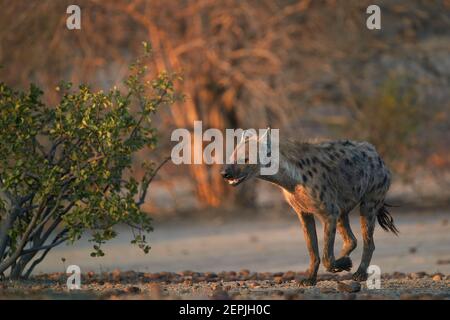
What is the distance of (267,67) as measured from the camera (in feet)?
68.1

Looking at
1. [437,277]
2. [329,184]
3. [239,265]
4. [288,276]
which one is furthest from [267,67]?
[329,184]

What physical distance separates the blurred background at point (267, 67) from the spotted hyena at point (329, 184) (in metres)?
9.10

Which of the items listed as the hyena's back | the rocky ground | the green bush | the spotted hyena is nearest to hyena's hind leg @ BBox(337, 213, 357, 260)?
the spotted hyena

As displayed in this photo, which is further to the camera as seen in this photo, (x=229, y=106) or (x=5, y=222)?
(x=229, y=106)

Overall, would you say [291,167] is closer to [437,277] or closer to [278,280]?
[278,280]

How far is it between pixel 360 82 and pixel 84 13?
595 cm

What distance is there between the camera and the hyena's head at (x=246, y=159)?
10.1 metres

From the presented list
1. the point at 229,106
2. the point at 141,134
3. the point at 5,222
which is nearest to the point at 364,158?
the point at 141,134

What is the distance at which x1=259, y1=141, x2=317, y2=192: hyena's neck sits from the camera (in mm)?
10266

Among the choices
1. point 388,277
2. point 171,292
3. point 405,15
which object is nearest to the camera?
point 171,292

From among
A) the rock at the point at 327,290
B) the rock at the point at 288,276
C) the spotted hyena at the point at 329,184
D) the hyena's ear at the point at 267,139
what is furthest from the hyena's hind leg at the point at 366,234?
the hyena's ear at the point at 267,139

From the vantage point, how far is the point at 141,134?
37.0 ft

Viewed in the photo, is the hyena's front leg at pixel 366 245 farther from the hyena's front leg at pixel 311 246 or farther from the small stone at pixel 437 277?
the small stone at pixel 437 277
